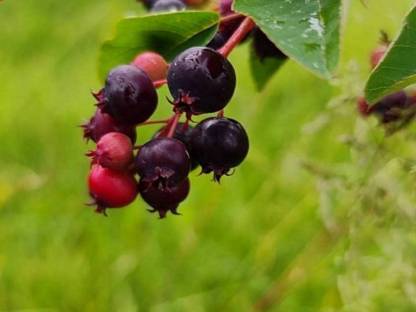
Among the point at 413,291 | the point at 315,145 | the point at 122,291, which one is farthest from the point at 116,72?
the point at 315,145

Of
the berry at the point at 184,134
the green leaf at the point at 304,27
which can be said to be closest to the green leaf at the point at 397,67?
the green leaf at the point at 304,27

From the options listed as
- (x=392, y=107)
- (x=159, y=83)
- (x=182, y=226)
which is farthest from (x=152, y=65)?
(x=182, y=226)

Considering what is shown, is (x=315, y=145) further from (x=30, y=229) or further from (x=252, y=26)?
(x=252, y=26)

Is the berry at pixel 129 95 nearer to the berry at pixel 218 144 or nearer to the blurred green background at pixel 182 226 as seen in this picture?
the berry at pixel 218 144

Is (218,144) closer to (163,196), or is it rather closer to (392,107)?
(163,196)

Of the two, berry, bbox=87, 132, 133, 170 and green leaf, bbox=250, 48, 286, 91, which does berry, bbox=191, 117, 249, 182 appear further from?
green leaf, bbox=250, 48, 286, 91

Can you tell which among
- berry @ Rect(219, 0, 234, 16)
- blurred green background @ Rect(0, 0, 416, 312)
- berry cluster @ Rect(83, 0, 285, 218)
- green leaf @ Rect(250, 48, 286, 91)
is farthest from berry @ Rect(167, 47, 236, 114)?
blurred green background @ Rect(0, 0, 416, 312)
